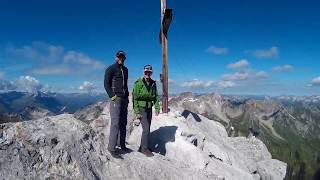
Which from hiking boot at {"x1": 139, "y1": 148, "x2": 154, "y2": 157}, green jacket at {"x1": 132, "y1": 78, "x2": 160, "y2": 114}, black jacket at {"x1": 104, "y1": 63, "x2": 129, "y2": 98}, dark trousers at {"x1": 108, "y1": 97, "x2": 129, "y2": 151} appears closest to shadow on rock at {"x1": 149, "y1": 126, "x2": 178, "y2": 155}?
hiking boot at {"x1": 139, "y1": 148, "x2": 154, "y2": 157}

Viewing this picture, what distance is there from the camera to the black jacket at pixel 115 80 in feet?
50.5

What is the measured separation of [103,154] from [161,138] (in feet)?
18.6

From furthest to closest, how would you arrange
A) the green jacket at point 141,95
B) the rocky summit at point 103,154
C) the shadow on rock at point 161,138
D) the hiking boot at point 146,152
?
the shadow on rock at point 161,138 → the hiking boot at point 146,152 → the green jacket at point 141,95 → the rocky summit at point 103,154

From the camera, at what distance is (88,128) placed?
622 inches

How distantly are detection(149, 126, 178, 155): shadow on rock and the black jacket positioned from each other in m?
5.07

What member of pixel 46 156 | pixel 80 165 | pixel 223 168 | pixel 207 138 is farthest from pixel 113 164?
pixel 207 138

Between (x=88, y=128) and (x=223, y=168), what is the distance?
26.4ft

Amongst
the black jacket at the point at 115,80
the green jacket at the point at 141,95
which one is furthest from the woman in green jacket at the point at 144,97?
the black jacket at the point at 115,80

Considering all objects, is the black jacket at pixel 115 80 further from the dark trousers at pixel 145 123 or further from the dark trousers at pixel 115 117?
the dark trousers at pixel 145 123

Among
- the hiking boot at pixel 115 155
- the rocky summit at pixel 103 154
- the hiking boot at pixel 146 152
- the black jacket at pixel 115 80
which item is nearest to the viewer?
the rocky summit at pixel 103 154

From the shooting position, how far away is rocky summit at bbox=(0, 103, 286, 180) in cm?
1243

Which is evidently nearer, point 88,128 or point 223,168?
point 88,128

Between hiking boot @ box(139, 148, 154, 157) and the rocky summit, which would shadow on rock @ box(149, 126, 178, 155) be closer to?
the rocky summit

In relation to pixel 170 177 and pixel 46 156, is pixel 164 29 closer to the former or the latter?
pixel 170 177
